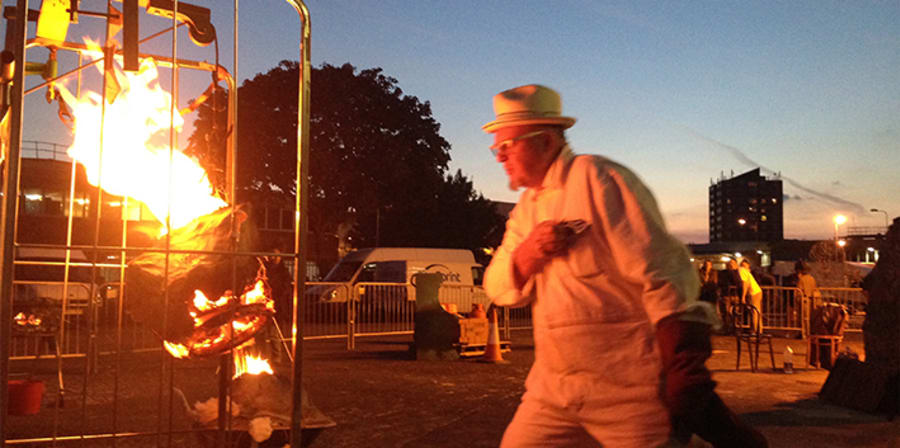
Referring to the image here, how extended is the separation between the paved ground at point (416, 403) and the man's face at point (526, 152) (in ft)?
9.17

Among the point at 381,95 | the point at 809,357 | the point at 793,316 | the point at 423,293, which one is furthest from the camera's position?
the point at 381,95

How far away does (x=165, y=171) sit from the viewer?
13.7 ft

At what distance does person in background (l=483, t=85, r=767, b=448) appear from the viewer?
7.48 ft

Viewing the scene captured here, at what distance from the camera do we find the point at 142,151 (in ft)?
13.6

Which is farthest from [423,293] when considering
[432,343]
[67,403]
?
[67,403]

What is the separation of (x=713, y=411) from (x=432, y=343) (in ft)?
34.9

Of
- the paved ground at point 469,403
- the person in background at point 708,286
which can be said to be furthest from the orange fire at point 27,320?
the person in background at point 708,286

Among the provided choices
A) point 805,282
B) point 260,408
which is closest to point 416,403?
point 260,408

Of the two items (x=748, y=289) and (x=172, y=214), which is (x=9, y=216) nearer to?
(x=172, y=214)

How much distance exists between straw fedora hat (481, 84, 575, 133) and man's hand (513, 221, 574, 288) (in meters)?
0.42

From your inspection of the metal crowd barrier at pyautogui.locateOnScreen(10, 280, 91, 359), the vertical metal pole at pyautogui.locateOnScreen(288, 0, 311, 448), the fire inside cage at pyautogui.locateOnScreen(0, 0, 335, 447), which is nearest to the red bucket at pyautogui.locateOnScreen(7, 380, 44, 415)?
the metal crowd barrier at pyautogui.locateOnScreen(10, 280, 91, 359)

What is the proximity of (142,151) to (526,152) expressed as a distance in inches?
95.8

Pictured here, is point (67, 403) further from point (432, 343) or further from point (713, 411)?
point (713, 411)

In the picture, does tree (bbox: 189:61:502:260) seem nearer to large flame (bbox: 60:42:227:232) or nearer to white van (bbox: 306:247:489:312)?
A: white van (bbox: 306:247:489:312)
